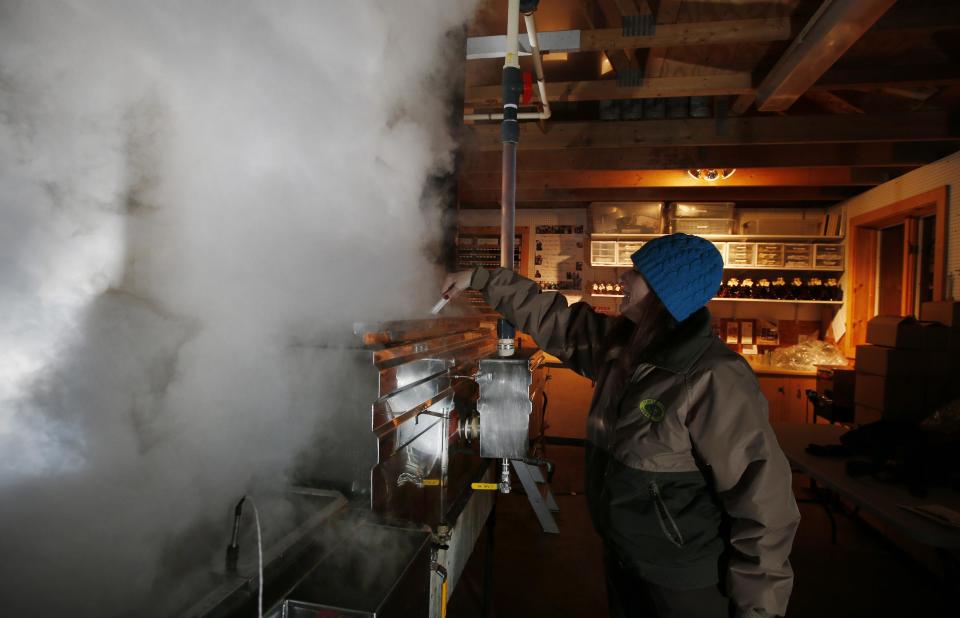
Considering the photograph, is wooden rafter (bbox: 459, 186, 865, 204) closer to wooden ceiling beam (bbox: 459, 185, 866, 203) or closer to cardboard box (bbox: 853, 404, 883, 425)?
wooden ceiling beam (bbox: 459, 185, 866, 203)

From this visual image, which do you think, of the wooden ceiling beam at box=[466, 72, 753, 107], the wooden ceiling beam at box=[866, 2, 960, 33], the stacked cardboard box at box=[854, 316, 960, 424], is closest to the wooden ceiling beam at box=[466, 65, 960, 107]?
the wooden ceiling beam at box=[466, 72, 753, 107]

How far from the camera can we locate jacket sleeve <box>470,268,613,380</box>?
77.8 inches

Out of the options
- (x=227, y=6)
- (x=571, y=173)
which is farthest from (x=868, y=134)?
(x=227, y=6)

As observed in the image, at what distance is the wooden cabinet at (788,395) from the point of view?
5.86 m

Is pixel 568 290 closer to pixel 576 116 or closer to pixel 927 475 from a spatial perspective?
pixel 576 116

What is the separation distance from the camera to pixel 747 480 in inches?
52.9

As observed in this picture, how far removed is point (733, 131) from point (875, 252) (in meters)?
3.20

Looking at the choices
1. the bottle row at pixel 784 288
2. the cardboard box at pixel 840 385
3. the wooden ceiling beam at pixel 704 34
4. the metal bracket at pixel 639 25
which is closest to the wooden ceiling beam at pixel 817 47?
the wooden ceiling beam at pixel 704 34

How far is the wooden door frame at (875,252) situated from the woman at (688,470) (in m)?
4.54

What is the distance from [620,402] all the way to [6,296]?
152 cm

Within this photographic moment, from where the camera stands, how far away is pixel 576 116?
536cm

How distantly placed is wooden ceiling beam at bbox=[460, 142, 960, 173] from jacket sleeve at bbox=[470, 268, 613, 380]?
2.61 m

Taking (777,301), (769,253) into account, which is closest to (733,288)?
(769,253)

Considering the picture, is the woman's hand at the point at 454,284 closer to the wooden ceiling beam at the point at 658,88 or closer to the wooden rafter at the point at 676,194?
the wooden ceiling beam at the point at 658,88
